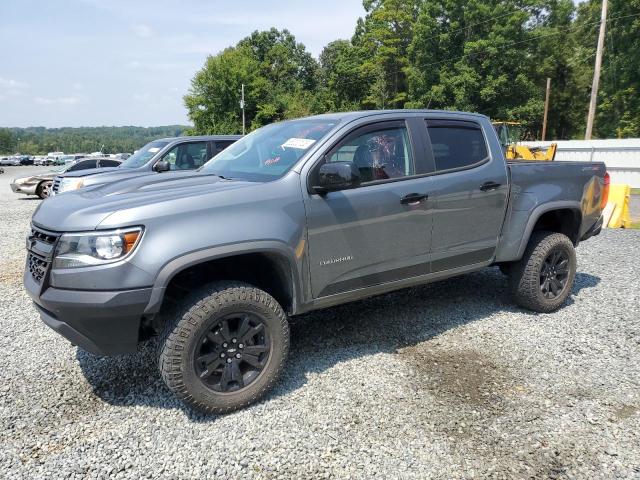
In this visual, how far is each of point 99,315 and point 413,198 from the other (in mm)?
2368

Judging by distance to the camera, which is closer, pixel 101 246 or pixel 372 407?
pixel 101 246

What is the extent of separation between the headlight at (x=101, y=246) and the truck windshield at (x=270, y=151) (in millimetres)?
1014

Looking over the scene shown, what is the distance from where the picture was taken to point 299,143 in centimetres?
355

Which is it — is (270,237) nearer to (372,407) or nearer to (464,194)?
(372,407)

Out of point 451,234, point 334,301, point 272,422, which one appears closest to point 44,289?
point 272,422

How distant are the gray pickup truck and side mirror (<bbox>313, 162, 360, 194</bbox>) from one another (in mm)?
14

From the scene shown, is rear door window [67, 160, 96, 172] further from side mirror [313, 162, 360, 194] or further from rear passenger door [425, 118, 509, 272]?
side mirror [313, 162, 360, 194]

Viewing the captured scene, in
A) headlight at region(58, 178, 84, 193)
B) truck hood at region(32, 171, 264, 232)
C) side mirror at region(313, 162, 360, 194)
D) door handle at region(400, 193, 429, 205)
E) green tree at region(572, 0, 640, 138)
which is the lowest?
headlight at region(58, 178, 84, 193)

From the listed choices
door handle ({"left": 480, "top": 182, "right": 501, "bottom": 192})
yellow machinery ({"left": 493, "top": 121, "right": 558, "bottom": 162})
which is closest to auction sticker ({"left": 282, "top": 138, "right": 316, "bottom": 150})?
door handle ({"left": 480, "top": 182, "right": 501, "bottom": 192})

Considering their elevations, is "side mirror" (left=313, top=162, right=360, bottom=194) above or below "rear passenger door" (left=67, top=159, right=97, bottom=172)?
above

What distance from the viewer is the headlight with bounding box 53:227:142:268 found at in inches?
104

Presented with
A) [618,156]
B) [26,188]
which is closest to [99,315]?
[26,188]

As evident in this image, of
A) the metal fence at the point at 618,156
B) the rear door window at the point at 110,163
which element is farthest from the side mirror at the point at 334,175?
the metal fence at the point at 618,156

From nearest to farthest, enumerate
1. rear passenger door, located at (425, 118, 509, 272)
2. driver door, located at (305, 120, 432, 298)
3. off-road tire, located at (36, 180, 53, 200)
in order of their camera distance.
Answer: driver door, located at (305, 120, 432, 298) < rear passenger door, located at (425, 118, 509, 272) < off-road tire, located at (36, 180, 53, 200)
